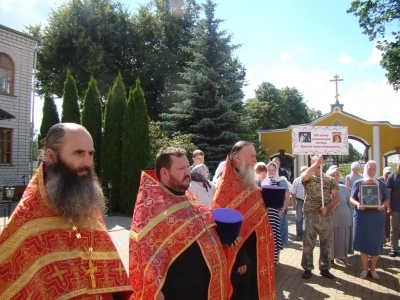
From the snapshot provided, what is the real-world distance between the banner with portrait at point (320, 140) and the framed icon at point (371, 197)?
2.56 ft

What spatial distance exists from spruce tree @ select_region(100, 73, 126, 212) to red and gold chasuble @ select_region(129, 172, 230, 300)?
12029 millimetres

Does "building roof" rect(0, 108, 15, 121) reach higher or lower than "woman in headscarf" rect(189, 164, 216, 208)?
higher

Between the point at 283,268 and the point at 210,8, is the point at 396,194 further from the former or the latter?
the point at 210,8

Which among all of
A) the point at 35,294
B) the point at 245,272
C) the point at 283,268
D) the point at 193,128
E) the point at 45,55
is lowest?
the point at 283,268

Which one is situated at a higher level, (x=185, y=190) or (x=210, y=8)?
(x=210, y=8)

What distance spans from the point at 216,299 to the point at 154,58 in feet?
83.7

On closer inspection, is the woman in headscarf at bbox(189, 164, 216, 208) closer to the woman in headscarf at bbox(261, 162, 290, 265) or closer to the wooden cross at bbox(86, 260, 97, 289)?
the woman in headscarf at bbox(261, 162, 290, 265)

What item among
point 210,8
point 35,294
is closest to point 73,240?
point 35,294

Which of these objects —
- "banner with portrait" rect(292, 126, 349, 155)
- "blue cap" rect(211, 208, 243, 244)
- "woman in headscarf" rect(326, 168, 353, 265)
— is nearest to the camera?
"blue cap" rect(211, 208, 243, 244)

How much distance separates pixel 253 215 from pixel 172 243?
1.30 m

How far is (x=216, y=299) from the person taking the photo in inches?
106

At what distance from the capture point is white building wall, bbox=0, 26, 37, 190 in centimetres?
1714

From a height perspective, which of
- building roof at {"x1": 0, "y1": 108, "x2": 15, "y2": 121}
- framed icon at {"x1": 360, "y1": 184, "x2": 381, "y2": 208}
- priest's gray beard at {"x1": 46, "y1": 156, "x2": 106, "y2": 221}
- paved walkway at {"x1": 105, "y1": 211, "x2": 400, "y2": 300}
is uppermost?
building roof at {"x1": 0, "y1": 108, "x2": 15, "y2": 121}

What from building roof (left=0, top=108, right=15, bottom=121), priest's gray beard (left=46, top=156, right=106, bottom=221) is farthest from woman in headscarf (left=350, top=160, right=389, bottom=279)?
building roof (left=0, top=108, right=15, bottom=121)
